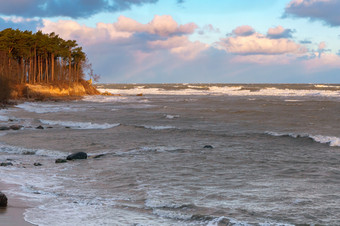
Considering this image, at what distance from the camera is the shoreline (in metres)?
7.07

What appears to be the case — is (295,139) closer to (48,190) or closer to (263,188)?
(263,188)

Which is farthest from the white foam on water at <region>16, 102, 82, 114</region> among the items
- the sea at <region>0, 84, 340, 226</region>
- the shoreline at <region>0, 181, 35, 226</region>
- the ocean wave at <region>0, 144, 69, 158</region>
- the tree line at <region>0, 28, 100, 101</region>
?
the shoreline at <region>0, 181, 35, 226</region>

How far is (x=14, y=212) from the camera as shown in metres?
7.75

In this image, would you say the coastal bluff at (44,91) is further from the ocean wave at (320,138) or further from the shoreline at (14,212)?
the shoreline at (14,212)

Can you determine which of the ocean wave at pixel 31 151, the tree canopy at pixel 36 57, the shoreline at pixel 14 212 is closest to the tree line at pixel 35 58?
the tree canopy at pixel 36 57

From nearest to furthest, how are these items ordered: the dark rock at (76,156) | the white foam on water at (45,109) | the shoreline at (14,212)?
the shoreline at (14,212) → the dark rock at (76,156) → the white foam on water at (45,109)

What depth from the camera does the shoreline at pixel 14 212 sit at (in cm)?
707

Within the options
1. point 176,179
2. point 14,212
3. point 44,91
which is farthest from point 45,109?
point 14,212

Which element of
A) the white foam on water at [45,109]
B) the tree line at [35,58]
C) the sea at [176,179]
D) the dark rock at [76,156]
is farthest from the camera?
the tree line at [35,58]

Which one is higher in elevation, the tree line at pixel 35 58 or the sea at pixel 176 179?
the tree line at pixel 35 58

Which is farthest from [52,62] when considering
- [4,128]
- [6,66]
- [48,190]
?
[48,190]

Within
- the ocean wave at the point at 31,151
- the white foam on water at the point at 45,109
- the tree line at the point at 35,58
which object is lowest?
the ocean wave at the point at 31,151

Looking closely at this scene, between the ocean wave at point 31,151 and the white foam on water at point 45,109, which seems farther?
the white foam on water at point 45,109

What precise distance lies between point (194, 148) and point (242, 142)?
10.8 ft
